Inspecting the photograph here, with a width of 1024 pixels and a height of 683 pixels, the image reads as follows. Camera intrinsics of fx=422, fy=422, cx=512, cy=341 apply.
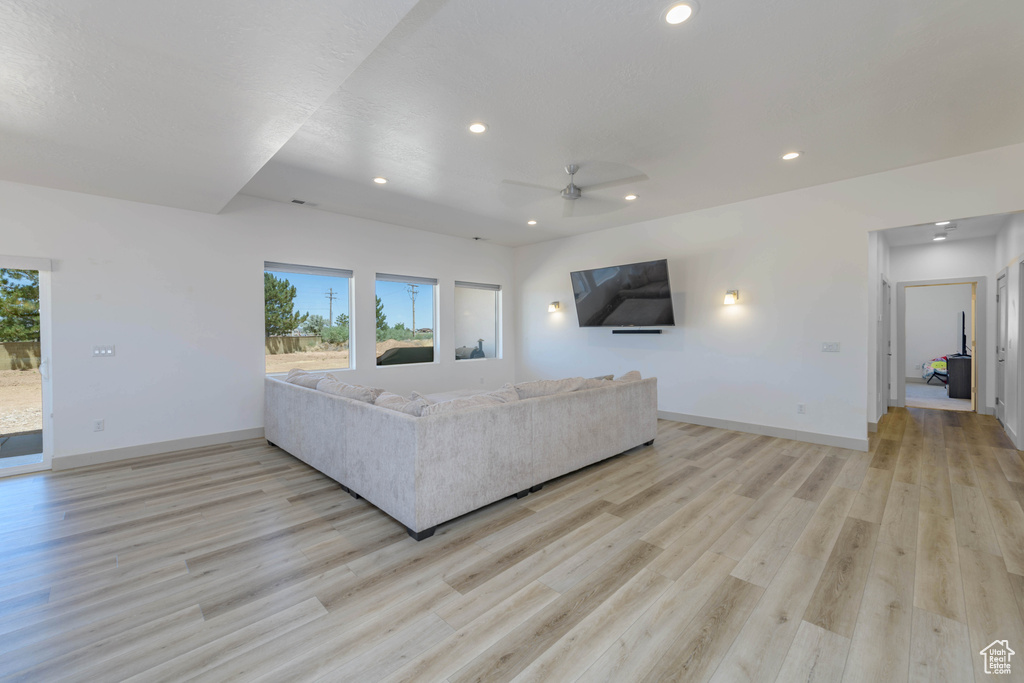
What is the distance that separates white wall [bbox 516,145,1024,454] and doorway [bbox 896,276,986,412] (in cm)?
377

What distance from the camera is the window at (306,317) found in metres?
5.10

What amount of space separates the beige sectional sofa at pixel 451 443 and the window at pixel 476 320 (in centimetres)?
324

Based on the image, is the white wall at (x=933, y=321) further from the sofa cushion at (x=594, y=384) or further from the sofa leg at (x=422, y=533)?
the sofa leg at (x=422, y=533)

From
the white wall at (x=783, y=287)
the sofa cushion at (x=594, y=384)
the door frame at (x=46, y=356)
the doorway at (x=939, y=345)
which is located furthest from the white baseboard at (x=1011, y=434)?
the door frame at (x=46, y=356)

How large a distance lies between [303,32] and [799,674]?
127 inches

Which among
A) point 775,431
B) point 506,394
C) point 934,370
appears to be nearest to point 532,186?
point 506,394

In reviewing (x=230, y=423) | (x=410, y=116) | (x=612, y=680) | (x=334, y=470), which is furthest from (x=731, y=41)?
(x=230, y=423)

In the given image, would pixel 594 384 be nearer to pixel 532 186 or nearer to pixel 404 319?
pixel 532 186

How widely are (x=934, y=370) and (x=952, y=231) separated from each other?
17.5 feet

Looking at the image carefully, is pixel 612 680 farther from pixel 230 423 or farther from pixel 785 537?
pixel 230 423

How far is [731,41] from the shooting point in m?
2.22

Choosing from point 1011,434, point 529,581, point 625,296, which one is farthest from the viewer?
point 625,296

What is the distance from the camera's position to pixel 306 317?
538cm

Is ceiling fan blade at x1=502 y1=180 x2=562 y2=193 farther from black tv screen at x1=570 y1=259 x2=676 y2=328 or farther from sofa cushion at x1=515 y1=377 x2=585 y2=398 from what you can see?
sofa cushion at x1=515 y1=377 x2=585 y2=398
